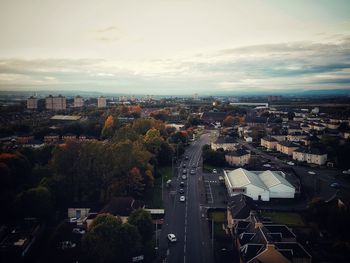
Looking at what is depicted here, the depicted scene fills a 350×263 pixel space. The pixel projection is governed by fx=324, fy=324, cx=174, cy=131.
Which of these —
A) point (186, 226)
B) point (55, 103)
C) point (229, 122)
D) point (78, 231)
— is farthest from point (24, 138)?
point (55, 103)

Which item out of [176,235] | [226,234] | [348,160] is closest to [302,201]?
[226,234]

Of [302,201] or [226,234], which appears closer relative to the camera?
[226,234]

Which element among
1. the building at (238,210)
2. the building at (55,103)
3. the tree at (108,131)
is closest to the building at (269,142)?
the tree at (108,131)

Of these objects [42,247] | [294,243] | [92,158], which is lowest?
[42,247]

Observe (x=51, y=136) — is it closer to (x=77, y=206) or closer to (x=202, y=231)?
(x=77, y=206)

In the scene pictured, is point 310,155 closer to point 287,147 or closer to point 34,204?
point 287,147

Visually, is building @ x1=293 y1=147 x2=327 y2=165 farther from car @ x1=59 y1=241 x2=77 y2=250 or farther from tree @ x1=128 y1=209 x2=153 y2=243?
car @ x1=59 y1=241 x2=77 y2=250

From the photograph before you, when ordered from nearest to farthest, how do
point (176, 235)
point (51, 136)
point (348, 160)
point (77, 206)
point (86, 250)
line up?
point (86, 250), point (176, 235), point (77, 206), point (348, 160), point (51, 136)
